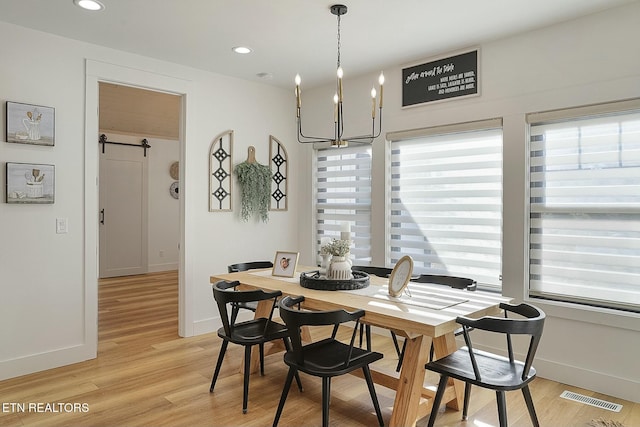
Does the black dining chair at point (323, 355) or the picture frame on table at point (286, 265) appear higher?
the picture frame on table at point (286, 265)

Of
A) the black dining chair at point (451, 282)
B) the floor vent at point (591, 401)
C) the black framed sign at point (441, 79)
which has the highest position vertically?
the black framed sign at point (441, 79)

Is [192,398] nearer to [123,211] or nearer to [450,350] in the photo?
[450,350]

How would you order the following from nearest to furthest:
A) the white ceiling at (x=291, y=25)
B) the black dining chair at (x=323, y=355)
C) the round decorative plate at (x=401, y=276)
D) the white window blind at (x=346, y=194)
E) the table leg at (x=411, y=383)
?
the black dining chair at (x=323, y=355) → the table leg at (x=411, y=383) → the round decorative plate at (x=401, y=276) → the white ceiling at (x=291, y=25) → the white window blind at (x=346, y=194)

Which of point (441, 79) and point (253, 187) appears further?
point (253, 187)

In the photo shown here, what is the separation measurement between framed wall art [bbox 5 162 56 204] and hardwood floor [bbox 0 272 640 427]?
1.32 meters

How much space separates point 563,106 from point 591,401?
202cm

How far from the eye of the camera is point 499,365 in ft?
7.47

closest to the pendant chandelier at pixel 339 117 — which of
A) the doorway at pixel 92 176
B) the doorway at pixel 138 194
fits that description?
the doorway at pixel 92 176

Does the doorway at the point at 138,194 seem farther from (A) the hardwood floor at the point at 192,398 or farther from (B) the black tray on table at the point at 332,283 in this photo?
(B) the black tray on table at the point at 332,283


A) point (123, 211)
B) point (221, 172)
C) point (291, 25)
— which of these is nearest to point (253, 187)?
point (221, 172)

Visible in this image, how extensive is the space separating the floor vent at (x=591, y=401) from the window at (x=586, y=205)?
63cm

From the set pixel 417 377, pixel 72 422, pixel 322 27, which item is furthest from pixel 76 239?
pixel 417 377

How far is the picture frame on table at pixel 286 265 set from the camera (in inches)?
130

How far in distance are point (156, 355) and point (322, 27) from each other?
297 cm
